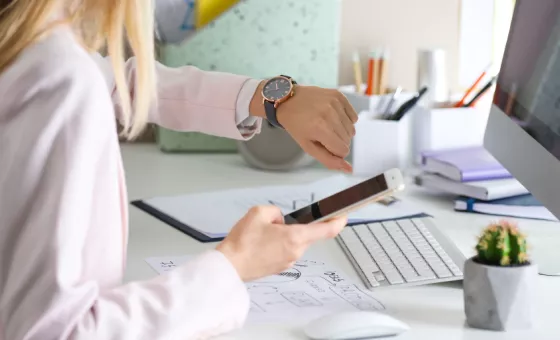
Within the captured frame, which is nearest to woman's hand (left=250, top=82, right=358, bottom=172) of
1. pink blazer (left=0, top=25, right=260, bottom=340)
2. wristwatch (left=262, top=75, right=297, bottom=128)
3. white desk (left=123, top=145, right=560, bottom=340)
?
wristwatch (left=262, top=75, right=297, bottom=128)

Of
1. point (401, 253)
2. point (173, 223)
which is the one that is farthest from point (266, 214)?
point (173, 223)

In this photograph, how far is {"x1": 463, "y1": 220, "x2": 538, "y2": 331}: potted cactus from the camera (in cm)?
74

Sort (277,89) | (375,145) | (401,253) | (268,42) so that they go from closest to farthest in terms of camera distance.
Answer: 1. (401,253)
2. (277,89)
3. (375,145)
4. (268,42)

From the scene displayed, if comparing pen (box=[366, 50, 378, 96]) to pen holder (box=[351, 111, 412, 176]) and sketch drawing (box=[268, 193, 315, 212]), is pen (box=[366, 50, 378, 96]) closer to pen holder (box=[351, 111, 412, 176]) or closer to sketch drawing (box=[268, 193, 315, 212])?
pen holder (box=[351, 111, 412, 176])

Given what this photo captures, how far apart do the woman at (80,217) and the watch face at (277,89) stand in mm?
307

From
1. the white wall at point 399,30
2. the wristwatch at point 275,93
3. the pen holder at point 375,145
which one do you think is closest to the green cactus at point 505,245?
the wristwatch at point 275,93

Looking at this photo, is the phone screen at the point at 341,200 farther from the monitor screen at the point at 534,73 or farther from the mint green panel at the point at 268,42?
the mint green panel at the point at 268,42

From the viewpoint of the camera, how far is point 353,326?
0.72m

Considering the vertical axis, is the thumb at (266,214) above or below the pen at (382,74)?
below

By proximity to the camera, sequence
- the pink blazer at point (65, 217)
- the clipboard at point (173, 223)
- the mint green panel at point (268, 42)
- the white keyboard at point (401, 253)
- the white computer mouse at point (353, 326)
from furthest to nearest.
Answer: the mint green panel at point (268, 42) → the clipboard at point (173, 223) → the white keyboard at point (401, 253) → the white computer mouse at point (353, 326) → the pink blazer at point (65, 217)

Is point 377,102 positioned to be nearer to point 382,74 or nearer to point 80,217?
point 382,74

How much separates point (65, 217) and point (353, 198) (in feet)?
0.91

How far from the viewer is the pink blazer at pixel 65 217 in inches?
23.3

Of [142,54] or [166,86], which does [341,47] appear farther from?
[142,54]
